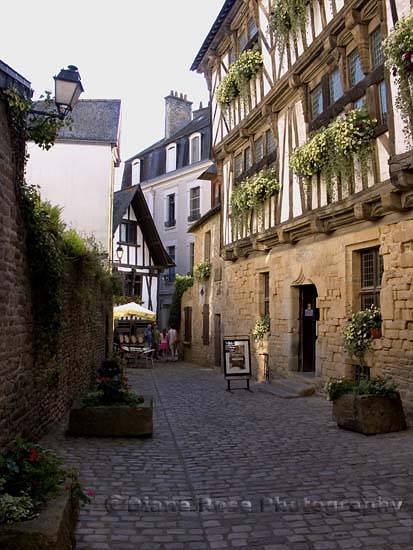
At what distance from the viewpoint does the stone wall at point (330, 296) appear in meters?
7.73

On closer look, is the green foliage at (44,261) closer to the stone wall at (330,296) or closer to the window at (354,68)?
the stone wall at (330,296)

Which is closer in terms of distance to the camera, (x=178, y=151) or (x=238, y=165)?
(x=238, y=165)


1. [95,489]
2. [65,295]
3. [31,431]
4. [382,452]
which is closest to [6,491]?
[95,489]

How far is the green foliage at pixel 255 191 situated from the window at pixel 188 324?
9.32m

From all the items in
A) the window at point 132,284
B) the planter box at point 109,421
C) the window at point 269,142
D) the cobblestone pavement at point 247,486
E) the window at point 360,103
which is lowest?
the cobblestone pavement at point 247,486

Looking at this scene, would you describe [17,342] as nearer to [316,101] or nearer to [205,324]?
[316,101]

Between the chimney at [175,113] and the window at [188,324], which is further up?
the chimney at [175,113]

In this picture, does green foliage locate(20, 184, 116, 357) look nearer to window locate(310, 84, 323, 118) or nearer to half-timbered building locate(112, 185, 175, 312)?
window locate(310, 84, 323, 118)

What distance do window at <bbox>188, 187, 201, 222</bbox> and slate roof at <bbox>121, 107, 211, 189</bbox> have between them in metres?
1.53

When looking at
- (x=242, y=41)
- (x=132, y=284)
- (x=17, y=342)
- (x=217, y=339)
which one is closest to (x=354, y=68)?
(x=242, y=41)

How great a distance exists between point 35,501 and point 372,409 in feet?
15.5

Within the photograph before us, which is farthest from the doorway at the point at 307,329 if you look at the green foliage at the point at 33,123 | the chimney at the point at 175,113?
the chimney at the point at 175,113

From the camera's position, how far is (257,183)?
40.7 feet

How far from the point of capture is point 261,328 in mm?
13484
